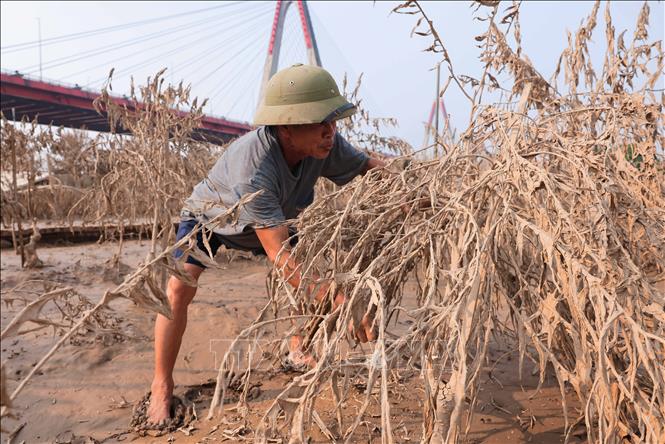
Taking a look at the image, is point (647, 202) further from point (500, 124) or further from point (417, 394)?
point (417, 394)

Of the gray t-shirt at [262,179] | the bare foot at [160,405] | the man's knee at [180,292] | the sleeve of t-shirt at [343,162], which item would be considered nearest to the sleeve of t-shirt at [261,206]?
the gray t-shirt at [262,179]

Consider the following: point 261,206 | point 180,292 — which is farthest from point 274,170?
point 180,292

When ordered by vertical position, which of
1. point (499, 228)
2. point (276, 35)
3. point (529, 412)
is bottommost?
point (529, 412)

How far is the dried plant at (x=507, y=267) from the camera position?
1.10 m

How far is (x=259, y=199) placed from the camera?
1900 millimetres

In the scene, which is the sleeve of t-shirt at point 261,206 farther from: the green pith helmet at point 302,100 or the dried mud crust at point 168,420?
the dried mud crust at point 168,420

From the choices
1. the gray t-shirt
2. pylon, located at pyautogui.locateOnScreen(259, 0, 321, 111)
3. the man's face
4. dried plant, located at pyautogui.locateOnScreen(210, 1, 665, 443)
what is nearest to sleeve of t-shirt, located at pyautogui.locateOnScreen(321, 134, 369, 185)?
the gray t-shirt

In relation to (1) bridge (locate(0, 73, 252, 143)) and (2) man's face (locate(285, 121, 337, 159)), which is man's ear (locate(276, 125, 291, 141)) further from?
(1) bridge (locate(0, 73, 252, 143))

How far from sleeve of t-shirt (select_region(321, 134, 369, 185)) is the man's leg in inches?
31.1

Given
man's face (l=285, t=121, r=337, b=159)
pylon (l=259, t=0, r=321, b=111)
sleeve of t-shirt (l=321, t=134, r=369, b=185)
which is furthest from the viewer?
pylon (l=259, t=0, r=321, b=111)

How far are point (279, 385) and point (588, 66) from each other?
7.31 ft

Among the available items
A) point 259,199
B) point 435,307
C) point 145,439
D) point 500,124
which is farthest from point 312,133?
point 145,439

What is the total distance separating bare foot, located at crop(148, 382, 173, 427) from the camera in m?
2.19

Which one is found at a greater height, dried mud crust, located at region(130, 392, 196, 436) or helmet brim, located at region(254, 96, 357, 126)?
helmet brim, located at region(254, 96, 357, 126)
